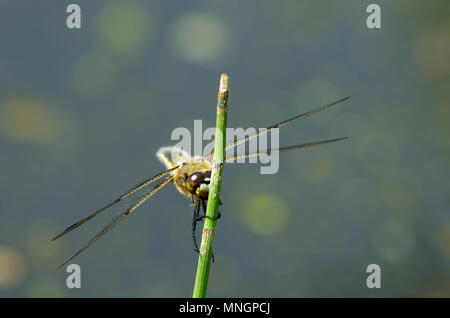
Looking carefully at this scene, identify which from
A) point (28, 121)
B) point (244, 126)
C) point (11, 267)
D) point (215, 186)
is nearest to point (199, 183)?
point (215, 186)

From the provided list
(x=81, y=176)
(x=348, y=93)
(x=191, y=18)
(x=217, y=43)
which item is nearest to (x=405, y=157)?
(x=348, y=93)

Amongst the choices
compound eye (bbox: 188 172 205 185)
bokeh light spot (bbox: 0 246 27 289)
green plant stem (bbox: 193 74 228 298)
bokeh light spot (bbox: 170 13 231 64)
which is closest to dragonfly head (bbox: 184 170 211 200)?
compound eye (bbox: 188 172 205 185)

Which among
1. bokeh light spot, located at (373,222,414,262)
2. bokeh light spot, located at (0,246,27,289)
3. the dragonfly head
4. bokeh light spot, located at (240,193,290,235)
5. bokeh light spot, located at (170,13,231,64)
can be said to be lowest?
the dragonfly head

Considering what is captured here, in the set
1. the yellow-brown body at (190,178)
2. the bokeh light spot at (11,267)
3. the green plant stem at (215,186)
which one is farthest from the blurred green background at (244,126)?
the green plant stem at (215,186)

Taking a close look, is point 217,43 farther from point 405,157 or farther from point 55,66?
point 405,157

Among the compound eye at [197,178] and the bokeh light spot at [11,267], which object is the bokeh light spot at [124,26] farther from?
the compound eye at [197,178]

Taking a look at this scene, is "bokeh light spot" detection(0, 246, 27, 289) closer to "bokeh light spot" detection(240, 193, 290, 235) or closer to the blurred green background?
the blurred green background
